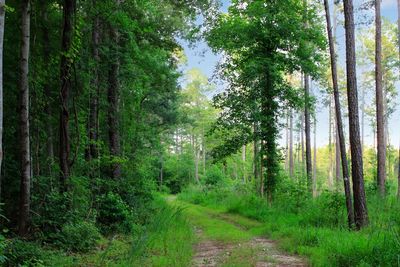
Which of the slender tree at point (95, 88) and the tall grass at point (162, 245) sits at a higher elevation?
the slender tree at point (95, 88)

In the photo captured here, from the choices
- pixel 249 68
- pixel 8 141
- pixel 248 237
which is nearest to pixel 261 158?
pixel 249 68

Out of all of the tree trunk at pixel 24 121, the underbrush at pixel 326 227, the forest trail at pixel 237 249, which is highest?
the tree trunk at pixel 24 121

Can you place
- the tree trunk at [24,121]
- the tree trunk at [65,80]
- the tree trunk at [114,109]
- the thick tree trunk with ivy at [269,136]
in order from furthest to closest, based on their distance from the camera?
the thick tree trunk with ivy at [269,136], the tree trunk at [114,109], the tree trunk at [65,80], the tree trunk at [24,121]

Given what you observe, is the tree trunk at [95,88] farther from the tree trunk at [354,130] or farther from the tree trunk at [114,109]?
the tree trunk at [354,130]

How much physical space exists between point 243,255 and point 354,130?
4.61 meters

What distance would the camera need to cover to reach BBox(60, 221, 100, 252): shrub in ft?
24.5

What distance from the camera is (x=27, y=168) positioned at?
7.09m

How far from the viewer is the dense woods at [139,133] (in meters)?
7.12

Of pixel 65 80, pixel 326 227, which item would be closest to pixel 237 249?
pixel 326 227

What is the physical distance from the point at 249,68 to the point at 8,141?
9.56 metres

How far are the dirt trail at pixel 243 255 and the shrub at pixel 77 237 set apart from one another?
234 centimetres

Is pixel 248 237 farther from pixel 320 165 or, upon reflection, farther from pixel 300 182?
pixel 320 165

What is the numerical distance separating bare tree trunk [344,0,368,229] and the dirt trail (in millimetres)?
2426

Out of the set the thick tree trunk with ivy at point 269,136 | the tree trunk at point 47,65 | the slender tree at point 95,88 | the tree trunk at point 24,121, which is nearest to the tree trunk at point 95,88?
the slender tree at point 95,88
